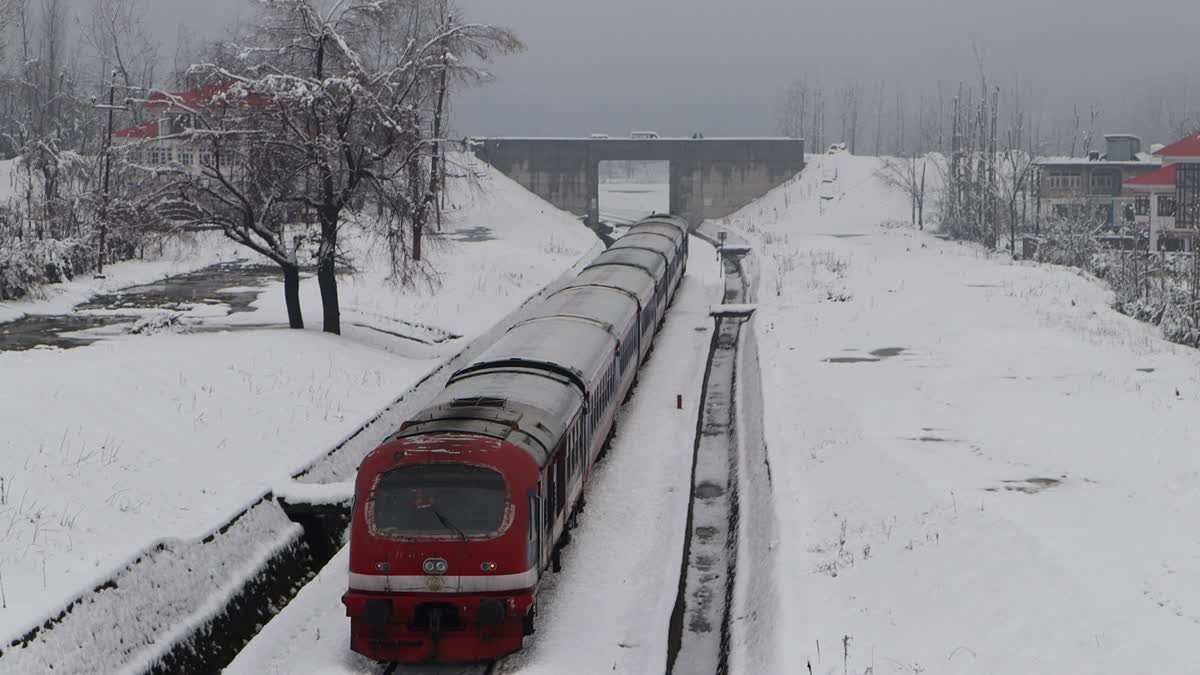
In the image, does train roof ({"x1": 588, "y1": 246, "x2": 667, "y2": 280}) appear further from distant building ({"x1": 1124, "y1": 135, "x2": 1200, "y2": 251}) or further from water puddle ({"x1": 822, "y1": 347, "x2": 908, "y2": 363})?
distant building ({"x1": 1124, "y1": 135, "x2": 1200, "y2": 251})

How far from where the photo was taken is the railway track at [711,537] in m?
14.9

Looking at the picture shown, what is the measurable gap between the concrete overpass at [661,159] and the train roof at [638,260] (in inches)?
1986

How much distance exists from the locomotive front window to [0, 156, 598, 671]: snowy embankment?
3.47m

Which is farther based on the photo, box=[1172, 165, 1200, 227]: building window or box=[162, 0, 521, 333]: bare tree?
box=[1172, 165, 1200, 227]: building window

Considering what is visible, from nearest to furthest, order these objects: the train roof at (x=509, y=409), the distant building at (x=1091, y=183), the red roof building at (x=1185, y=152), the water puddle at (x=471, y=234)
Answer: the train roof at (x=509, y=409) < the water puddle at (x=471, y=234) < the red roof building at (x=1185, y=152) < the distant building at (x=1091, y=183)

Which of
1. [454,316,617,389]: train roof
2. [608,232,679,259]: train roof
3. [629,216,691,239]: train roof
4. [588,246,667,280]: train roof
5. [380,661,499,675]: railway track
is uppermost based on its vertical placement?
[629,216,691,239]: train roof

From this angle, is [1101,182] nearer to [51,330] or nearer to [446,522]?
[51,330]

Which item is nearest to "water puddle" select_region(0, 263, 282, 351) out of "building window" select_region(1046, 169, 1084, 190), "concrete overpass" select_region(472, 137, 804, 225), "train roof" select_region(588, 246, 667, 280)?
"train roof" select_region(588, 246, 667, 280)

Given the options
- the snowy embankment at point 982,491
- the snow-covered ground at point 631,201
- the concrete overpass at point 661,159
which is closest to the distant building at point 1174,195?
the concrete overpass at point 661,159

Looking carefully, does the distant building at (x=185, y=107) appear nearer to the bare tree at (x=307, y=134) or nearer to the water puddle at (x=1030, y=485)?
the bare tree at (x=307, y=134)

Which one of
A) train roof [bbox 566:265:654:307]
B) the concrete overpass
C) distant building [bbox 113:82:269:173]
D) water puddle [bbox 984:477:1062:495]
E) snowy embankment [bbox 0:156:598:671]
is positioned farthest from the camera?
the concrete overpass

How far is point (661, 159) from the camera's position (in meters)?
91.8

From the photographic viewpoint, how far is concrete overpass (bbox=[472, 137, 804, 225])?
90.3m

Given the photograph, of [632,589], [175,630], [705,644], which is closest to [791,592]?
[705,644]
